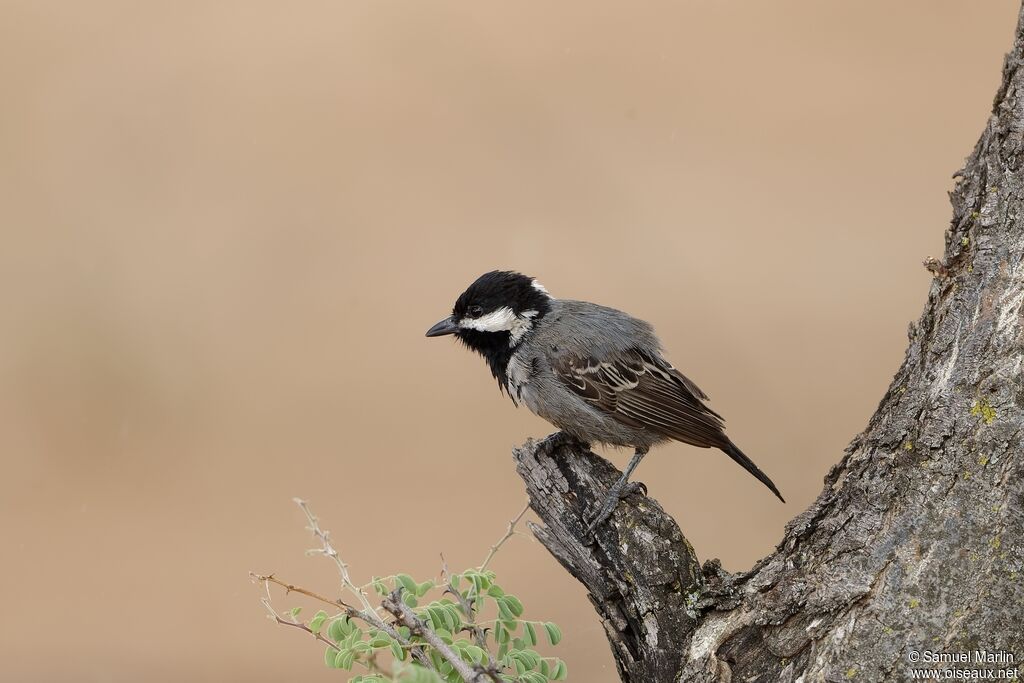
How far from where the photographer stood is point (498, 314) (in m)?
4.75

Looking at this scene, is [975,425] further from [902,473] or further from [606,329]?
[606,329]

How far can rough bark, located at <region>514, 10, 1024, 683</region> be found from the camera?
8.74ft

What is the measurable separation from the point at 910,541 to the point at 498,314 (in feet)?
7.91

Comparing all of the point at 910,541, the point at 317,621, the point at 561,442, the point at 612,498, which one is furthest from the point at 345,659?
the point at 561,442

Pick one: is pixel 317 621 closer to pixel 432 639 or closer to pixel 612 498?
pixel 432 639

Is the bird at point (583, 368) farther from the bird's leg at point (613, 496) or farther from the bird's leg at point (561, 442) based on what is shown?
the bird's leg at point (613, 496)

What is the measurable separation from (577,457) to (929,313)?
1610 mm

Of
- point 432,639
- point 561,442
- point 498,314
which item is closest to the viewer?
point 432,639

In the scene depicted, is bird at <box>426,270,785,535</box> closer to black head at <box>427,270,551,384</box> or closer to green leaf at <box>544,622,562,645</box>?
black head at <box>427,270,551,384</box>

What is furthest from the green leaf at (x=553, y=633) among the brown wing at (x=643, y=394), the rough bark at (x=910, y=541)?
Result: the brown wing at (x=643, y=394)

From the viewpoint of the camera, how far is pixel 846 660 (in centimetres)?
266

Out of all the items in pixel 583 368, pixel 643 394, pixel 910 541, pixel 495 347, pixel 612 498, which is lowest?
pixel 910 541

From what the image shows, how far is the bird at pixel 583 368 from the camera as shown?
445 centimetres

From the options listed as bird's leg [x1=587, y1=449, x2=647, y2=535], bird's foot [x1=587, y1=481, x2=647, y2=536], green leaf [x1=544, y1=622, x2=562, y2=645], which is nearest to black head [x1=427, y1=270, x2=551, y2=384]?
bird's leg [x1=587, y1=449, x2=647, y2=535]
